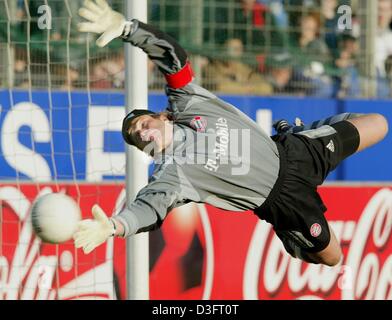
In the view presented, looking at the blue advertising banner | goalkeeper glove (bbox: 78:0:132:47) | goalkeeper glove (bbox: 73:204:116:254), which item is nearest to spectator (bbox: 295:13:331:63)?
the blue advertising banner

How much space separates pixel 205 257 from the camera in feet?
34.2

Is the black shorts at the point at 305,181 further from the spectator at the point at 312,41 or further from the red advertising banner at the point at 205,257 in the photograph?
the spectator at the point at 312,41

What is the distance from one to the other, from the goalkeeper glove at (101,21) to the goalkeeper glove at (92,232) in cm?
119

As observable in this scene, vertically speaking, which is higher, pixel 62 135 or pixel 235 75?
pixel 235 75

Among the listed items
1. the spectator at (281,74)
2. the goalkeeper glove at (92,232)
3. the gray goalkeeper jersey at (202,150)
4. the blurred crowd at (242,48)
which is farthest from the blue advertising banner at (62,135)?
the goalkeeper glove at (92,232)

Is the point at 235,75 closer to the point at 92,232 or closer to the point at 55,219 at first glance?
the point at 55,219

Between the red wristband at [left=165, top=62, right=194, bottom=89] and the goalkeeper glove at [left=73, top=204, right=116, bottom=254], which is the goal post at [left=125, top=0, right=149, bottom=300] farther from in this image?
the goalkeeper glove at [left=73, top=204, right=116, bottom=254]

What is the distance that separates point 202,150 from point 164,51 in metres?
0.71

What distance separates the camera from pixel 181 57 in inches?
285

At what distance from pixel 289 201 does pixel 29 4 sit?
3.70 meters

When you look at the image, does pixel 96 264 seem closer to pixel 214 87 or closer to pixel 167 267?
pixel 167 267

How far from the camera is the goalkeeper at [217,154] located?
6855 millimetres

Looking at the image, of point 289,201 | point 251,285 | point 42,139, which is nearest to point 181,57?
point 289,201

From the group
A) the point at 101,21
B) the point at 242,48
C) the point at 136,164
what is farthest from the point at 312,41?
the point at 101,21
